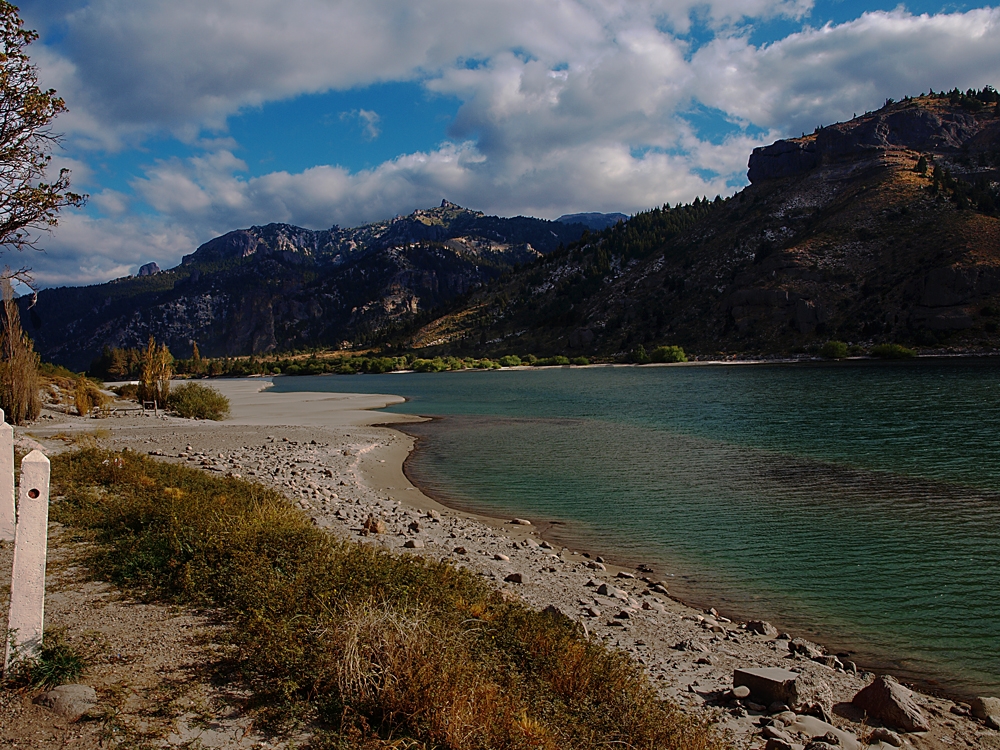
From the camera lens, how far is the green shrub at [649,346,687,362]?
12950 cm

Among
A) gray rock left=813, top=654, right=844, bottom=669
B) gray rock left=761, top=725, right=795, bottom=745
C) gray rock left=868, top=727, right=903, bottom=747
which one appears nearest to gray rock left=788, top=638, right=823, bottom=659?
gray rock left=813, top=654, right=844, bottom=669

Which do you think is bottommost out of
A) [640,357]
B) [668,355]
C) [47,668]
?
[47,668]

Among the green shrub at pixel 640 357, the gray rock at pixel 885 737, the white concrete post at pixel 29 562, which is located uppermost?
the green shrub at pixel 640 357

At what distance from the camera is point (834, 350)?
100938mm

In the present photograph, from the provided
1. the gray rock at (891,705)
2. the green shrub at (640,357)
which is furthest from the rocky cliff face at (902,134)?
the gray rock at (891,705)

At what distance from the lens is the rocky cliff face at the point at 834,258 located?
101375mm

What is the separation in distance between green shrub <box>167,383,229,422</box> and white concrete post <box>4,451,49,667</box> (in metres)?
43.3

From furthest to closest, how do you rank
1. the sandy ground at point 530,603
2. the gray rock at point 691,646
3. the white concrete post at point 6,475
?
the gray rock at point 691,646 → the white concrete post at point 6,475 → the sandy ground at point 530,603

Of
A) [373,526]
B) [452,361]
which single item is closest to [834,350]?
[452,361]

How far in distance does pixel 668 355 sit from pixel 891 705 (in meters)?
129

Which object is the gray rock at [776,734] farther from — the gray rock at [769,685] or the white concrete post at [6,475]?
the white concrete post at [6,475]

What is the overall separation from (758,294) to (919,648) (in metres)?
132

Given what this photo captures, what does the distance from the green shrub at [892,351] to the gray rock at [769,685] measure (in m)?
103

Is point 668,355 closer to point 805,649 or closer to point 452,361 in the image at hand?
point 452,361
